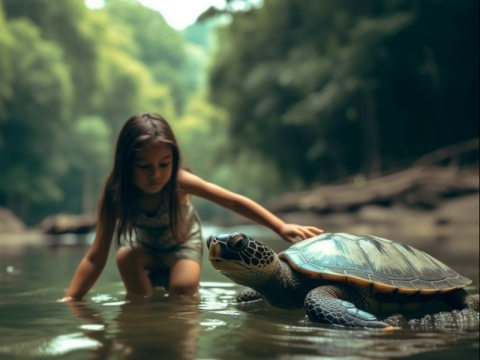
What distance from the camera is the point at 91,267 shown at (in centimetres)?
283

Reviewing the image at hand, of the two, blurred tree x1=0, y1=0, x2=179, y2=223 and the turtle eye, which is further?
blurred tree x1=0, y1=0, x2=179, y2=223

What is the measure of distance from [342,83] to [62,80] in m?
14.2

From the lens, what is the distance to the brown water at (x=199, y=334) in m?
1.50

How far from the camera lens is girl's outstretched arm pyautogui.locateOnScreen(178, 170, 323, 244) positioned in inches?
111

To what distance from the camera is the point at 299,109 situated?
715 inches

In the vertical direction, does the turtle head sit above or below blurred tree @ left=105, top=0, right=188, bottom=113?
below

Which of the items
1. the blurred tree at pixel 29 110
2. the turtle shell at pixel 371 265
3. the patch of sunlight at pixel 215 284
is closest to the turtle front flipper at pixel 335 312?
the turtle shell at pixel 371 265

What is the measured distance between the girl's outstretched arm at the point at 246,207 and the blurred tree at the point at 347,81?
40.8 ft

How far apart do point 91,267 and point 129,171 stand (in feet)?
1.74

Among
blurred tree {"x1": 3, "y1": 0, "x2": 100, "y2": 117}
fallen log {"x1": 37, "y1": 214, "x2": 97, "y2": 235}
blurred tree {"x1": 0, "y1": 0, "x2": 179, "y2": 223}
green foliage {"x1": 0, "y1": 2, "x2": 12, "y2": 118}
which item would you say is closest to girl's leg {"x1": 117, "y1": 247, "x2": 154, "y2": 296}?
fallen log {"x1": 37, "y1": 214, "x2": 97, "y2": 235}

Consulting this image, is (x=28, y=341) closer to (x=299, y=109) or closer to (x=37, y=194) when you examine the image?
(x=299, y=109)

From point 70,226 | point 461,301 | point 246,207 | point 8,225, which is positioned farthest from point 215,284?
point 8,225

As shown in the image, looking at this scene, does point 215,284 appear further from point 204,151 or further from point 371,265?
point 204,151

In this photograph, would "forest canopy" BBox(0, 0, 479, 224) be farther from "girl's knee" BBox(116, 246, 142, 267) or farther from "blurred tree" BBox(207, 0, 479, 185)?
"girl's knee" BBox(116, 246, 142, 267)
